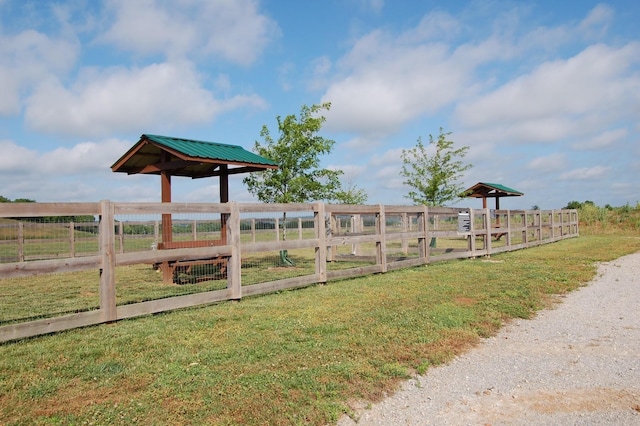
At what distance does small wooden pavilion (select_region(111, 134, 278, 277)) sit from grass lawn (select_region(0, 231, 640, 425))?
9.77 ft

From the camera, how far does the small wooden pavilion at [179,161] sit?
31.9ft

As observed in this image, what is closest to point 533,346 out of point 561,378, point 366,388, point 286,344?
point 561,378

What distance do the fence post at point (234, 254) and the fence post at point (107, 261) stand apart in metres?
1.89

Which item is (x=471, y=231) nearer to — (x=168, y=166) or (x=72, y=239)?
(x=168, y=166)

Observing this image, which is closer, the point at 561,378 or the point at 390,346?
the point at 561,378

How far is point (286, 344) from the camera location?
4.75 meters

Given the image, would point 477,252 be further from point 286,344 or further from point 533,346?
point 286,344

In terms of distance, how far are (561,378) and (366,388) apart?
1749 mm

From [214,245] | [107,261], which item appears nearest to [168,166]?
[214,245]

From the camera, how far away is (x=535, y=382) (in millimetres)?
3873

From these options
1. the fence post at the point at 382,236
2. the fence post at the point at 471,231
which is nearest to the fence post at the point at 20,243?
the fence post at the point at 382,236

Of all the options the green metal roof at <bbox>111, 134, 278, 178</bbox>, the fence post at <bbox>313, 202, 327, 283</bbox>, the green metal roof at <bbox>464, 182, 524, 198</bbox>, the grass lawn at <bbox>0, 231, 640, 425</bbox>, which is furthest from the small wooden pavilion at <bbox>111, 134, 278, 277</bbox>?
the green metal roof at <bbox>464, 182, 524, 198</bbox>

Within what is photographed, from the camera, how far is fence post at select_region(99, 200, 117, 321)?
5.84m

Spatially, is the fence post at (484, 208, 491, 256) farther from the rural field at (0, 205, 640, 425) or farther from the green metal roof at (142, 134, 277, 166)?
the green metal roof at (142, 134, 277, 166)
